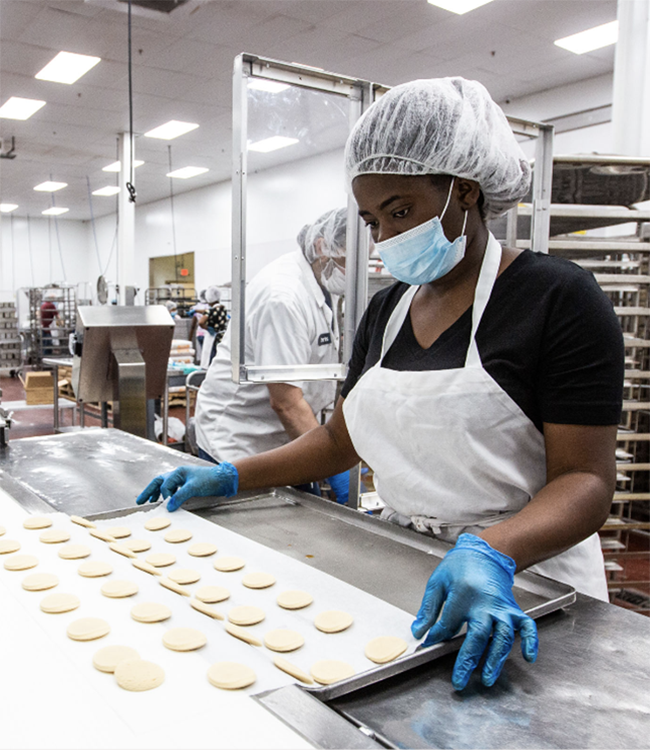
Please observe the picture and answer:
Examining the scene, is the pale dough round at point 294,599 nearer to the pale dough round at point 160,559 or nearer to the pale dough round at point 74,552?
the pale dough round at point 160,559

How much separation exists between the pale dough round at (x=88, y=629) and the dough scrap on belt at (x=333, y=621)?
28 centimetres

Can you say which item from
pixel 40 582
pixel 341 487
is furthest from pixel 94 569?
pixel 341 487

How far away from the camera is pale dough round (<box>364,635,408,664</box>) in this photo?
810 mm

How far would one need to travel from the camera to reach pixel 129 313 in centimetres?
270

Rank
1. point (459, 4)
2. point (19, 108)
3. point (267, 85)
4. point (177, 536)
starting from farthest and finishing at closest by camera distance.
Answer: point (19, 108), point (459, 4), point (267, 85), point (177, 536)

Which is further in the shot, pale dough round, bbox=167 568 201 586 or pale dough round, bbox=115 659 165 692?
pale dough round, bbox=167 568 201 586

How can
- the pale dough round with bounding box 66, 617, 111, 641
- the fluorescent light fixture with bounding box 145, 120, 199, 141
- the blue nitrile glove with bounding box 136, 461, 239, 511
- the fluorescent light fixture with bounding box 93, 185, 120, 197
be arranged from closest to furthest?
the pale dough round with bounding box 66, 617, 111, 641 → the blue nitrile glove with bounding box 136, 461, 239, 511 → the fluorescent light fixture with bounding box 145, 120, 199, 141 → the fluorescent light fixture with bounding box 93, 185, 120, 197

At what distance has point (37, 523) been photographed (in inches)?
48.9

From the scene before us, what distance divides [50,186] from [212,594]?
12.8m

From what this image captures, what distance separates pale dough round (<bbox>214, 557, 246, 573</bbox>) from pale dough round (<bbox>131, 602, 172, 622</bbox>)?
0.18 m

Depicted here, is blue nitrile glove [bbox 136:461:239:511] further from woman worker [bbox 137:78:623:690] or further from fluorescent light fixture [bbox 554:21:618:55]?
fluorescent light fixture [bbox 554:21:618:55]

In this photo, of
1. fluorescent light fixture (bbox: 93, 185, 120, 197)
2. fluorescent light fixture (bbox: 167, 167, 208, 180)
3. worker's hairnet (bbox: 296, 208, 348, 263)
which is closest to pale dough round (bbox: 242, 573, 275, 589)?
worker's hairnet (bbox: 296, 208, 348, 263)

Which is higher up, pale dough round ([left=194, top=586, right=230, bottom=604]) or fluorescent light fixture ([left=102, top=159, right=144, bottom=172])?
fluorescent light fixture ([left=102, top=159, right=144, bottom=172])

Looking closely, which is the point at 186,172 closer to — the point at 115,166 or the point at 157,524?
the point at 115,166
